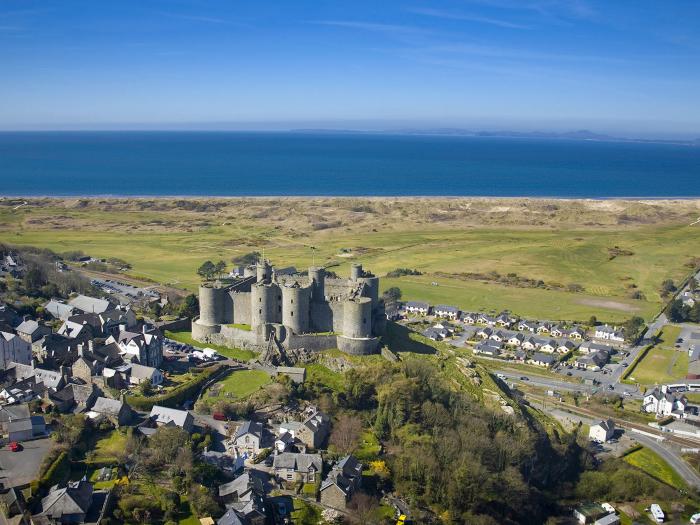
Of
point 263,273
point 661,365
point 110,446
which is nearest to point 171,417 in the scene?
point 110,446

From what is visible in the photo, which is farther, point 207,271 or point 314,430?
point 207,271

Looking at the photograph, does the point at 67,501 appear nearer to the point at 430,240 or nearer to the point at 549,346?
→ the point at 549,346

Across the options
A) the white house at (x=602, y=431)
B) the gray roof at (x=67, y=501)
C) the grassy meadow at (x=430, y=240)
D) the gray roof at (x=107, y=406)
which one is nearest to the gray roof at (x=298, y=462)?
the gray roof at (x=67, y=501)

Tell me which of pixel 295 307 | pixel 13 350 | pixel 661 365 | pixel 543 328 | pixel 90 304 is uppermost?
pixel 295 307

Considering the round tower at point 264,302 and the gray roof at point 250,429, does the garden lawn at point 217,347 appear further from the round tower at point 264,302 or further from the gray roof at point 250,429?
the gray roof at point 250,429

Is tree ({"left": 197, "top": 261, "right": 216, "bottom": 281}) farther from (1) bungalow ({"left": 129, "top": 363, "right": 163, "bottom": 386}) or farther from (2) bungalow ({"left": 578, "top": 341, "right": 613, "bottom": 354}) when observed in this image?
(2) bungalow ({"left": 578, "top": 341, "right": 613, "bottom": 354})

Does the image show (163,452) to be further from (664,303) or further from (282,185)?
(282,185)
